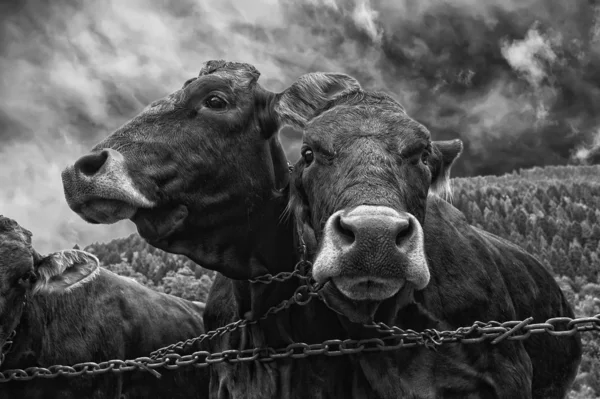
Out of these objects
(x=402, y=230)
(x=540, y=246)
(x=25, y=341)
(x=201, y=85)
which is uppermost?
(x=540, y=246)

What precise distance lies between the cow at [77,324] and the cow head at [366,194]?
265 centimetres

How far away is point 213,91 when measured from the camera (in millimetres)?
4660

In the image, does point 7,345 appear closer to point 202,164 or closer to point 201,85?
point 202,164

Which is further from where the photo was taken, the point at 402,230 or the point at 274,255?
the point at 274,255

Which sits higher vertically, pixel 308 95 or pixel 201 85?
pixel 201 85

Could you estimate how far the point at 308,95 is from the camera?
4496 mm

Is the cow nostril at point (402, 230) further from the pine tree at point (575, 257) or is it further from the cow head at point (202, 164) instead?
the pine tree at point (575, 257)

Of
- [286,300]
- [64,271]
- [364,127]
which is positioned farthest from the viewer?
[64,271]

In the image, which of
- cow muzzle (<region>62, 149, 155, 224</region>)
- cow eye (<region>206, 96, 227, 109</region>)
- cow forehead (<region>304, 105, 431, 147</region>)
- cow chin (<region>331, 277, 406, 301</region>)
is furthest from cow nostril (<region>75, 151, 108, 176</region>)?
cow chin (<region>331, 277, 406, 301</region>)

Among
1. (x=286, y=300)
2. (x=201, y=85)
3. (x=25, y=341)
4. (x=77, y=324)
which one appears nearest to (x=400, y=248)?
(x=286, y=300)

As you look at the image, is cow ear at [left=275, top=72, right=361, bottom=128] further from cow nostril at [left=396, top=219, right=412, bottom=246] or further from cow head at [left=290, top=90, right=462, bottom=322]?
cow nostril at [left=396, top=219, right=412, bottom=246]

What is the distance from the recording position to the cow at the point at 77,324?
5.64m

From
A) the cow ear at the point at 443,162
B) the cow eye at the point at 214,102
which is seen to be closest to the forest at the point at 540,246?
the cow ear at the point at 443,162

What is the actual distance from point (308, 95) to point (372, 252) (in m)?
1.72
